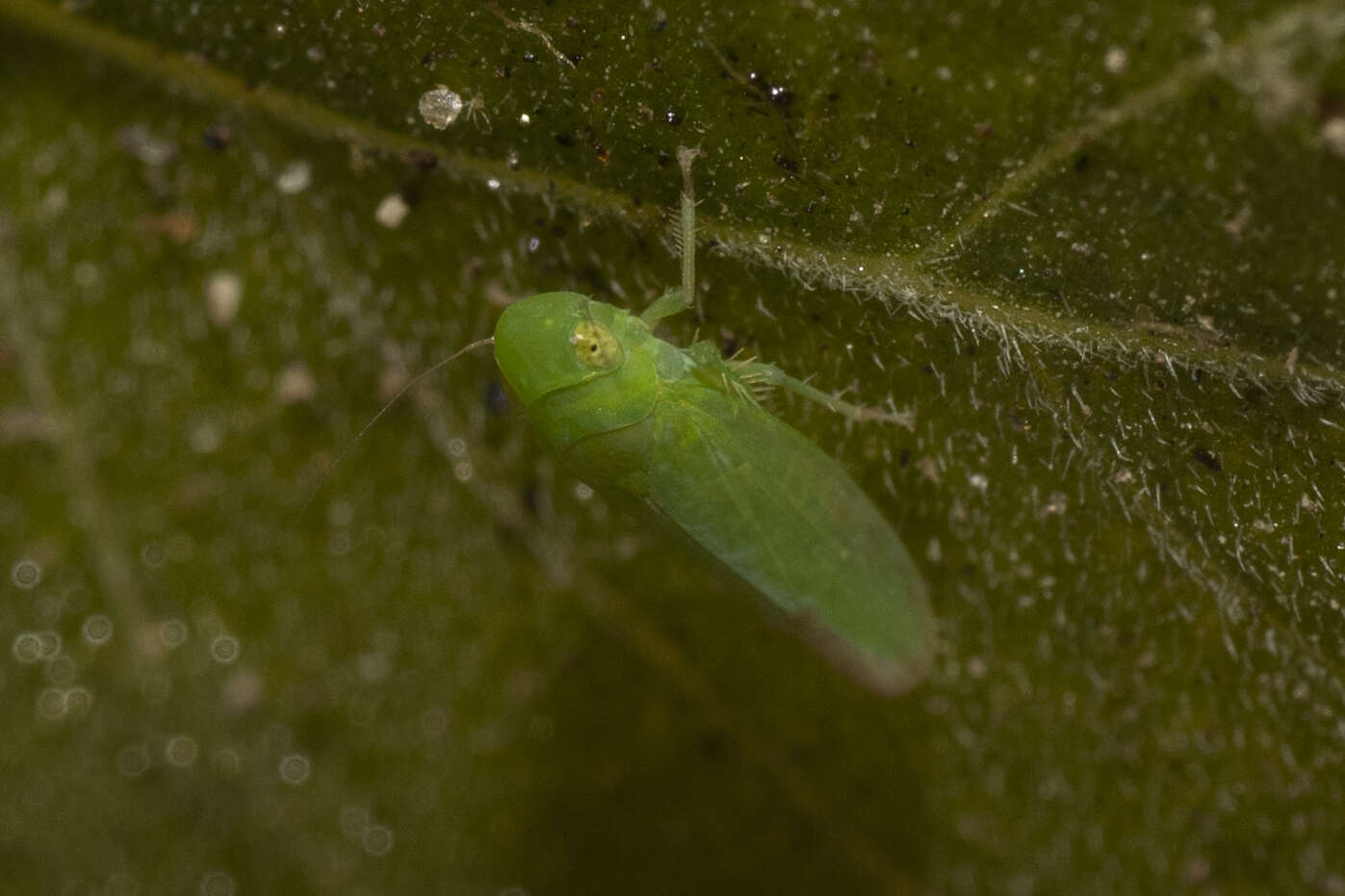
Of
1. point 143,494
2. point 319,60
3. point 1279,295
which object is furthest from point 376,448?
point 1279,295

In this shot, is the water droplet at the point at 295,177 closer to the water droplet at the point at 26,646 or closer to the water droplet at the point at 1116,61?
the water droplet at the point at 26,646

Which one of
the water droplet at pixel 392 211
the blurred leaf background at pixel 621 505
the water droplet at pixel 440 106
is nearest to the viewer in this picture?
the blurred leaf background at pixel 621 505

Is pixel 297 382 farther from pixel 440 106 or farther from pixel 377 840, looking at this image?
pixel 377 840

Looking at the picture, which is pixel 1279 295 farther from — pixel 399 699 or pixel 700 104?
pixel 399 699

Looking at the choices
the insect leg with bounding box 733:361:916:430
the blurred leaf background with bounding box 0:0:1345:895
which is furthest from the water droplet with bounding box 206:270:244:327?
the insect leg with bounding box 733:361:916:430

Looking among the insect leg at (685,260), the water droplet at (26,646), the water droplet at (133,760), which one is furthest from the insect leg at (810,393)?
the water droplet at (26,646)

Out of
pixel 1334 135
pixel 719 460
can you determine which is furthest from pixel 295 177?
pixel 1334 135
